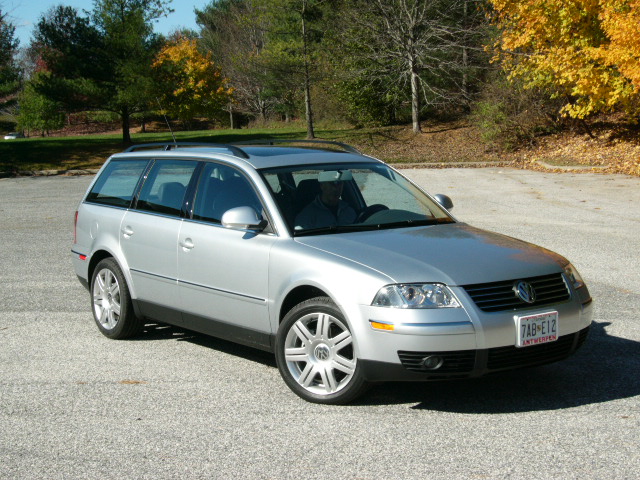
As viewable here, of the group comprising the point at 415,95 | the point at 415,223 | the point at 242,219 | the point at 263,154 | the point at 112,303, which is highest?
the point at 415,95

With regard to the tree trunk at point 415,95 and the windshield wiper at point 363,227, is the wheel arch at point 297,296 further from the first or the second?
the tree trunk at point 415,95

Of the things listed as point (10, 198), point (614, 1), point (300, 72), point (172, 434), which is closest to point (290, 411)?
point (172, 434)

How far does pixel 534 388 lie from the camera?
548 centimetres

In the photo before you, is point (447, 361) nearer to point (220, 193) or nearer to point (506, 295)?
point (506, 295)

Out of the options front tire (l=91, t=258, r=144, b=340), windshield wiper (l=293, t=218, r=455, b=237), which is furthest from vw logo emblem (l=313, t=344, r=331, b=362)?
front tire (l=91, t=258, r=144, b=340)

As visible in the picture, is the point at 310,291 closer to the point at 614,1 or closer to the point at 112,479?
the point at 112,479

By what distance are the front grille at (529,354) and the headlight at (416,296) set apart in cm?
40

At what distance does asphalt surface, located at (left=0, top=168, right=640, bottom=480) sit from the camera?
13.7 feet

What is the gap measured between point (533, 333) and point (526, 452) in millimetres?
855

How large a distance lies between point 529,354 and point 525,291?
14.9 inches

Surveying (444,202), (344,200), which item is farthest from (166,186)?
(444,202)

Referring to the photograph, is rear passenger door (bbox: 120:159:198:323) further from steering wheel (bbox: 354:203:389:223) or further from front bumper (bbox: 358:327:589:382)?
front bumper (bbox: 358:327:589:382)

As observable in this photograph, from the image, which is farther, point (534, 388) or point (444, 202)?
point (444, 202)

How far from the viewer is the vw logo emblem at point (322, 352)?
513 cm
